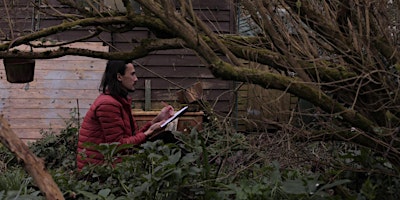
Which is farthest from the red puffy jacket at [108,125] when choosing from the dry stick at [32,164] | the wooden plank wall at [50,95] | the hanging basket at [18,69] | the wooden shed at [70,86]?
the wooden plank wall at [50,95]

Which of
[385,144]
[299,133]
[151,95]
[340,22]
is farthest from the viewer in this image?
[151,95]

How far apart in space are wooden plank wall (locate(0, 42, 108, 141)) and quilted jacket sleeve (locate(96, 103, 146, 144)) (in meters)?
4.57

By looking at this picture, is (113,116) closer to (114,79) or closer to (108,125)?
(108,125)

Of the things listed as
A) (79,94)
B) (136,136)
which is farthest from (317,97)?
(79,94)

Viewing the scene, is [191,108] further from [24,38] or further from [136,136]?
[24,38]

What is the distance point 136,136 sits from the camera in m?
5.77

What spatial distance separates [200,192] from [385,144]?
1.00 meters

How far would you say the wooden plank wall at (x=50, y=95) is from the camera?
1034cm

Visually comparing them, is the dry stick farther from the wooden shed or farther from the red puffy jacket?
the wooden shed

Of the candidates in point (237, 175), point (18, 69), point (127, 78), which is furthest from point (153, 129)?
point (237, 175)

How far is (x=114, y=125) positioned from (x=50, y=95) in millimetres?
5074

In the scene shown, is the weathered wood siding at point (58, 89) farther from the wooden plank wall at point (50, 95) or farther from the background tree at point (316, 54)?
the background tree at point (316, 54)

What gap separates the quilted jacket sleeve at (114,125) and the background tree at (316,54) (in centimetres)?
144

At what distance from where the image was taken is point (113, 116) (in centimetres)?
572
